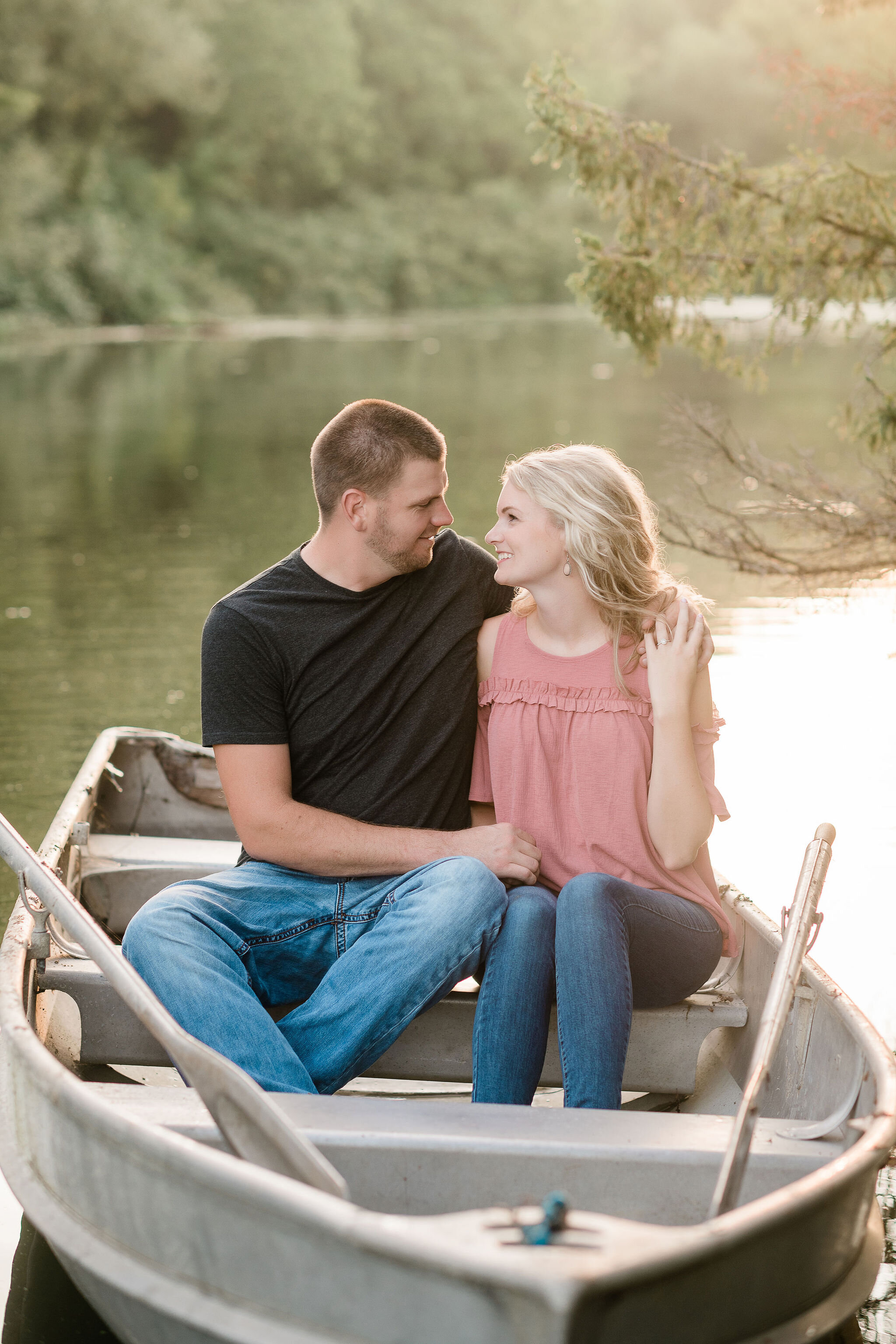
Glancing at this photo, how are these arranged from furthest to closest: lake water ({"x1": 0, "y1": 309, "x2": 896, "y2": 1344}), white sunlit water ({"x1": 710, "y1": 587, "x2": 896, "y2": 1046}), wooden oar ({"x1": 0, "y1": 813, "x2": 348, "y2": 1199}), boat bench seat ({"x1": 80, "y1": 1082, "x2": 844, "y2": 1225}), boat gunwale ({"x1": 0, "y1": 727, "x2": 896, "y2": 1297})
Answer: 1. lake water ({"x1": 0, "y1": 309, "x2": 896, "y2": 1344})
2. white sunlit water ({"x1": 710, "y1": 587, "x2": 896, "y2": 1046})
3. boat bench seat ({"x1": 80, "y1": 1082, "x2": 844, "y2": 1225})
4. wooden oar ({"x1": 0, "y1": 813, "x2": 348, "y2": 1199})
5. boat gunwale ({"x1": 0, "y1": 727, "x2": 896, "y2": 1297})

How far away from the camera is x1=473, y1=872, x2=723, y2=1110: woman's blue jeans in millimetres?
2508

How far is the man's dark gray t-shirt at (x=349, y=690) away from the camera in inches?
117

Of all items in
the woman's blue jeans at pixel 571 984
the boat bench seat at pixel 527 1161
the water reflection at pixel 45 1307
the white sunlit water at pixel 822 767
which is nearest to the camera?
the boat bench seat at pixel 527 1161

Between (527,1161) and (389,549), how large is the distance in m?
1.30

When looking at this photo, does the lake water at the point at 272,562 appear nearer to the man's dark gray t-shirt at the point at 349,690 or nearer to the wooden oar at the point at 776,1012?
the wooden oar at the point at 776,1012

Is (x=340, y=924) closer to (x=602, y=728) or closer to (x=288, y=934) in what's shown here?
(x=288, y=934)

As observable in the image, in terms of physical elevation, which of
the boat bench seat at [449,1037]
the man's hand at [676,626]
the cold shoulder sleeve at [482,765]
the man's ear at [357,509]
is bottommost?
the boat bench seat at [449,1037]

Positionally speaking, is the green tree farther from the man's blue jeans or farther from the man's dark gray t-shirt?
the man's blue jeans

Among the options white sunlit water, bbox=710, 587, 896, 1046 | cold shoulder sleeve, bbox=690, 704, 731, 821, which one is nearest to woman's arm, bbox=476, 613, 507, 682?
cold shoulder sleeve, bbox=690, 704, 731, 821

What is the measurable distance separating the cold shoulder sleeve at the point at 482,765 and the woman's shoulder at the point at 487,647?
0.08m

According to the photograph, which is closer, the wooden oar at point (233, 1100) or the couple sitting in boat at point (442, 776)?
the wooden oar at point (233, 1100)

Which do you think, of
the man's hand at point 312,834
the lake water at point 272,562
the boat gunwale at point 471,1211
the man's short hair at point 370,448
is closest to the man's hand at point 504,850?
the man's hand at point 312,834

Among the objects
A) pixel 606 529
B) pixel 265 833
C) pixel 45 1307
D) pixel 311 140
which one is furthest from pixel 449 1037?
pixel 311 140

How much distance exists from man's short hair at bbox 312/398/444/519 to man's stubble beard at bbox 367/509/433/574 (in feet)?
0.23
